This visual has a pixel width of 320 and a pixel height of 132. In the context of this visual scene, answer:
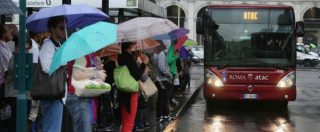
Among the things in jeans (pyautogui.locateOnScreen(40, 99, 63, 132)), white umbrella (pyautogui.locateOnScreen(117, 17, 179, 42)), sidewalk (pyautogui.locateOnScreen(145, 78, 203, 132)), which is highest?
white umbrella (pyautogui.locateOnScreen(117, 17, 179, 42))

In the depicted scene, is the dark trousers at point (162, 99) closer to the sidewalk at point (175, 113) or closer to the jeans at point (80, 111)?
the sidewalk at point (175, 113)

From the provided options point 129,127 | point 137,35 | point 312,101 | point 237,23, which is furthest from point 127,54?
point 312,101

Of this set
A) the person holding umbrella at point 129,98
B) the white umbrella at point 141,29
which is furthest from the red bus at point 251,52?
the person holding umbrella at point 129,98

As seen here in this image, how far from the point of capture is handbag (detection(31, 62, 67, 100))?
6.60m

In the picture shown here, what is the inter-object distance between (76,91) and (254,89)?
9154 mm

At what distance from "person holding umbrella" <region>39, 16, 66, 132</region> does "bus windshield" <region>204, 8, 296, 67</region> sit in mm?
8785

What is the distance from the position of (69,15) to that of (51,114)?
1.80 meters

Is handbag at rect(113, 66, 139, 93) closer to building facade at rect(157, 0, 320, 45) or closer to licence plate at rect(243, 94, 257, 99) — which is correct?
licence plate at rect(243, 94, 257, 99)

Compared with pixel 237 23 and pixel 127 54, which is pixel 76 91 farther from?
pixel 237 23

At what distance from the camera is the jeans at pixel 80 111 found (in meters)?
7.02

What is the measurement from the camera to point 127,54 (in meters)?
9.10

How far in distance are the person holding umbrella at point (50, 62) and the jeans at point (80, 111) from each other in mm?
201

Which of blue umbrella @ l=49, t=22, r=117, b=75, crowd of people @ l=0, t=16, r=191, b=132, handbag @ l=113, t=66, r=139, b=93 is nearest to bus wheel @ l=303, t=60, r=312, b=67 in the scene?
crowd of people @ l=0, t=16, r=191, b=132

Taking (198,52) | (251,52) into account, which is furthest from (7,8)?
(198,52)
